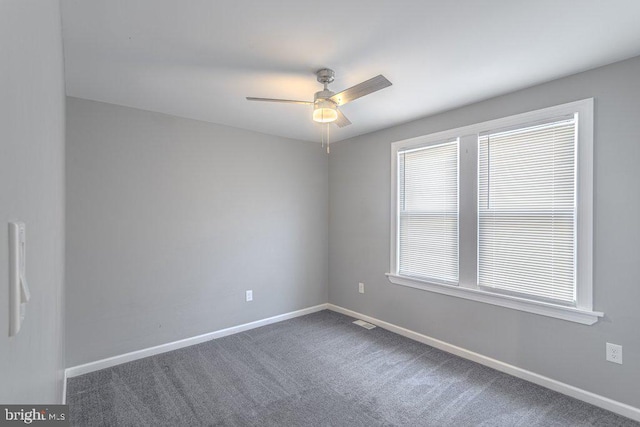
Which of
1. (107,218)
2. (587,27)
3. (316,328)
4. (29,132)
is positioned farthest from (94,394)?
(587,27)

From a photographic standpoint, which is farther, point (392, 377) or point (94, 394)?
Answer: point (392, 377)

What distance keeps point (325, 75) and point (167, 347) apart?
300cm

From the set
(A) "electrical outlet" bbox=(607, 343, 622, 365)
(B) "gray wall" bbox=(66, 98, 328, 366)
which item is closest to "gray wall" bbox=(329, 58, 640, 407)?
(A) "electrical outlet" bbox=(607, 343, 622, 365)

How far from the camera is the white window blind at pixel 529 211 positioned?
2.44 meters

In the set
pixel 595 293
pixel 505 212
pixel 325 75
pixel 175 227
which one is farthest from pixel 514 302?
pixel 175 227

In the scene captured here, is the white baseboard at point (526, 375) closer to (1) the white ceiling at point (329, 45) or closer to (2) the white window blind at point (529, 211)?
(2) the white window blind at point (529, 211)

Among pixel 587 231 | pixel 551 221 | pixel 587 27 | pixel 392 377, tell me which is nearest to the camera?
pixel 587 27

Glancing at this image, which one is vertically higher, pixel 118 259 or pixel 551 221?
pixel 551 221

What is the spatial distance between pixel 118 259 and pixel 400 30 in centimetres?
301

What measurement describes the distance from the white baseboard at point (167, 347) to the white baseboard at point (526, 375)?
1.27 metres

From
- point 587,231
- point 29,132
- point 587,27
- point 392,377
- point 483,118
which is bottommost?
point 392,377

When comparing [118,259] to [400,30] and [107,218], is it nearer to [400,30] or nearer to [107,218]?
[107,218]

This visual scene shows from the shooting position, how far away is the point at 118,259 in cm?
292

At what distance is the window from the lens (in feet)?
7.80
